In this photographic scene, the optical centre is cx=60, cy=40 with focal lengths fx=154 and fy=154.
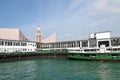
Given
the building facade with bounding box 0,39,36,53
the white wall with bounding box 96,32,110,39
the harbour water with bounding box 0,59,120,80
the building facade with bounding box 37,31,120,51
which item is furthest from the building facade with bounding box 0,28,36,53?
the white wall with bounding box 96,32,110,39

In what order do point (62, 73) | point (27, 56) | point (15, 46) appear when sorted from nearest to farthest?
point (62, 73) → point (27, 56) → point (15, 46)

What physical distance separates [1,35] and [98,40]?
172ft

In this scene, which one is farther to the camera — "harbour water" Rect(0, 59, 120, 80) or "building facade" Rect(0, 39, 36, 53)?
"building facade" Rect(0, 39, 36, 53)

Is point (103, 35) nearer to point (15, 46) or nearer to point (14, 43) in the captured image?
point (15, 46)

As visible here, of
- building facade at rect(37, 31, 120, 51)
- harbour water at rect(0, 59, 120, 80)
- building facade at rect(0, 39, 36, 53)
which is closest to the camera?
harbour water at rect(0, 59, 120, 80)

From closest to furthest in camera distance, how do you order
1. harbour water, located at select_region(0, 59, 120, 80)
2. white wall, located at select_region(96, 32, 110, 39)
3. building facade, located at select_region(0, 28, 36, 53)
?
harbour water, located at select_region(0, 59, 120, 80)
building facade, located at select_region(0, 28, 36, 53)
white wall, located at select_region(96, 32, 110, 39)

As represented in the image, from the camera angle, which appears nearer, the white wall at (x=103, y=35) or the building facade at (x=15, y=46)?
the building facade at (x=15, y=46)

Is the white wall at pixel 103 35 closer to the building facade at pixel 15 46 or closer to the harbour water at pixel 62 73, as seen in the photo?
the harbour water at pixel 62 73

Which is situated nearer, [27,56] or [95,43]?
[27,56]

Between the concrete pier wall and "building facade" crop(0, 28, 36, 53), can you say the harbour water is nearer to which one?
the concrete pier wall

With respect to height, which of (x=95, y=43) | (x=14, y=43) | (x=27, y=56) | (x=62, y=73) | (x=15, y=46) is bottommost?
(x=62, y=73)

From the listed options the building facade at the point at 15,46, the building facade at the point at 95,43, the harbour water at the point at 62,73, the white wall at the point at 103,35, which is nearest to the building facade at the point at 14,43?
the building facade at the point at 15,46

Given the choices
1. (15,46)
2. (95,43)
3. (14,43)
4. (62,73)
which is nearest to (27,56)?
(15,46)

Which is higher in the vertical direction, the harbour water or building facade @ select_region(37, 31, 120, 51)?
building facade @ select_region(37, 31, 120, 51)
